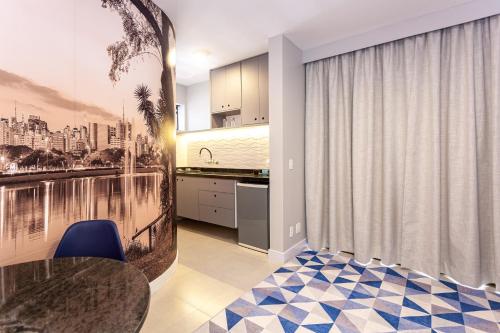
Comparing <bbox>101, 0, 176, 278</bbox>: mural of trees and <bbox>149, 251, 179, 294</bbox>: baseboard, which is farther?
<bbox>149, 251, 179, 294</bbox>: baseboard

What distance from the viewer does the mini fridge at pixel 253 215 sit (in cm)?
310

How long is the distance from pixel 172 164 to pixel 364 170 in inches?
89.2

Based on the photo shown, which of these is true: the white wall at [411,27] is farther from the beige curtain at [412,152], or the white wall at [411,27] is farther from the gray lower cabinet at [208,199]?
the gray lower cabinet at [208,199]

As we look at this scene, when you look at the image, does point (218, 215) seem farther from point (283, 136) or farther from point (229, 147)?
point (283, 136)

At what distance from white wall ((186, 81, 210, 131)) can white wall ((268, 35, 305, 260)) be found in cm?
209

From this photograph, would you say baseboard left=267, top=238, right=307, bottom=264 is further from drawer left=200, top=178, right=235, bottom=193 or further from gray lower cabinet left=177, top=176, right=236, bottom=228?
drawer left=200, top=178, right=235, bottom=193

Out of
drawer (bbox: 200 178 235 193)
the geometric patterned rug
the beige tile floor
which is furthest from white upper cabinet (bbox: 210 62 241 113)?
the geometric patterned rug

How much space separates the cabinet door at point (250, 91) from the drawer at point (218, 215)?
4.49 ft

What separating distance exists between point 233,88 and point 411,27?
2.34m

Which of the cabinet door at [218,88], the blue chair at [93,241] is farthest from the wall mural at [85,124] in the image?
the cabinet door at [218,88]

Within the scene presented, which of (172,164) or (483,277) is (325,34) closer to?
(172,164)

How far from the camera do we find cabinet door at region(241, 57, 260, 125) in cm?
352

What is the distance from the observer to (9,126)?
1.46 meters

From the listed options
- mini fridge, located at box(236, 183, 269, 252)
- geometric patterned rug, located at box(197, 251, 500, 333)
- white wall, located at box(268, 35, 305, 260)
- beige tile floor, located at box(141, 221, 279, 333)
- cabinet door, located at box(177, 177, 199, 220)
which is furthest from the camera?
cabinet door, located at box(177, 177, 199, 220)
